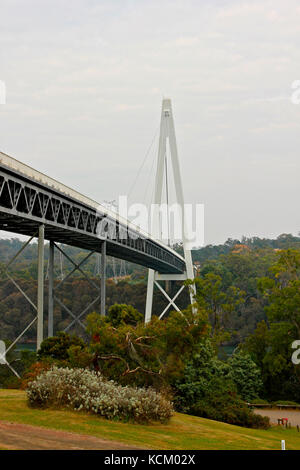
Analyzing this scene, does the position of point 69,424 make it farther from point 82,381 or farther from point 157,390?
point 157,390

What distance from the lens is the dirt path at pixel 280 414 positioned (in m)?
31.8

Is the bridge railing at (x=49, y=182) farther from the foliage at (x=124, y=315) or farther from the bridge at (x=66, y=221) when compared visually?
the foliage at (x=124, y=315)

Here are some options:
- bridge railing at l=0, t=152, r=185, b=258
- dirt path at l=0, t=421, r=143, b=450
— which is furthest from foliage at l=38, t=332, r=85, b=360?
dirt path at l=0, t=421, r=143, b=450

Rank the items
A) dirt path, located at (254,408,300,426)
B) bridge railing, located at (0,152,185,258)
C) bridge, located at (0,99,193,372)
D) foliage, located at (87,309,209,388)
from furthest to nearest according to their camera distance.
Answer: dirt path, located at (254,408,300,426) → bridge, located at (0,99,193,372) → bridge railing, located at (0,152,185,258) → foliage, located at (87,309,209,388)

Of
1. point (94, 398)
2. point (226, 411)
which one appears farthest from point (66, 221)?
point (94, 398)

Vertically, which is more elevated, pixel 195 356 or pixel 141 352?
pixel 141 352

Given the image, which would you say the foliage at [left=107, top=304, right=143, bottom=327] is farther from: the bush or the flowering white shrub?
the flowering white shrub

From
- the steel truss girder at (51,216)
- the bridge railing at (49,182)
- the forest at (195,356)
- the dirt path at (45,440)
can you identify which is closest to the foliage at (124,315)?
the forest at (195,356)

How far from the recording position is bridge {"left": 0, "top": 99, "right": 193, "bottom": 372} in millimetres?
26578

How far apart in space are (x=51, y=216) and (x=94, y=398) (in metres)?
16.6

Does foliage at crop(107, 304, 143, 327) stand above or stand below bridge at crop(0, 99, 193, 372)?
below

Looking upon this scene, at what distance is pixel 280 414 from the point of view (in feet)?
114

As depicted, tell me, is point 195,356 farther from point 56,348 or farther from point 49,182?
point 49,182
